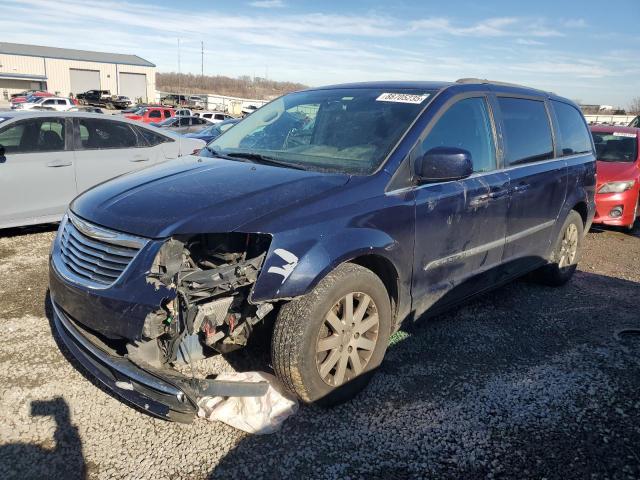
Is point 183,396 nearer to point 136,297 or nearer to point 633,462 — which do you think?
point 136,297

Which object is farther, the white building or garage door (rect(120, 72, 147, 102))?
garage door (rect(120, 72, 147, 102))

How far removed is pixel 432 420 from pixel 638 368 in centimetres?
175

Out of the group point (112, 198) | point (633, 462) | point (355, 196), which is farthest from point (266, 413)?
point (633, 462)

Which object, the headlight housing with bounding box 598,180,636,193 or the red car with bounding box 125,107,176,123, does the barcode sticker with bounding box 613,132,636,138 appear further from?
the red car with bounding box 125,107,176,123

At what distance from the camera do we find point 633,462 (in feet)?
8.36

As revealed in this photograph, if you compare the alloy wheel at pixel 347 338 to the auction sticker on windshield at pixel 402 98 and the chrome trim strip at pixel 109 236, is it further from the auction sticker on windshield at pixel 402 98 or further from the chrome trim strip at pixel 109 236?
the auction sticker on windshield at pixel 402 98

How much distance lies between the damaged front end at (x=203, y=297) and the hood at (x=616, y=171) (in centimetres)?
671

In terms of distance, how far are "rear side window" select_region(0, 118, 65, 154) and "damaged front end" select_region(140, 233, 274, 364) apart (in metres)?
4.52

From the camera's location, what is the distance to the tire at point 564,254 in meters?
5.00

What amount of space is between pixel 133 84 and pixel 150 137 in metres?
64.7

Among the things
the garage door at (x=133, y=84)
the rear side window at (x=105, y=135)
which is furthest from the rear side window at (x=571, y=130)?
the garage door at (x=133, y=84)

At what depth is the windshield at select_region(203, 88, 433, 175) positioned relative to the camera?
3.21 meters

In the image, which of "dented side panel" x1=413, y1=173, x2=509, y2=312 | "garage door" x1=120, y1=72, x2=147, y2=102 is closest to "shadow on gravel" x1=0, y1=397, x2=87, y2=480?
"dented side panel" x1=413, y1=173, x2=509, y2=312

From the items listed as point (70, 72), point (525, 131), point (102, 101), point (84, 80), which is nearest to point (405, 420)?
point (525, 131)
